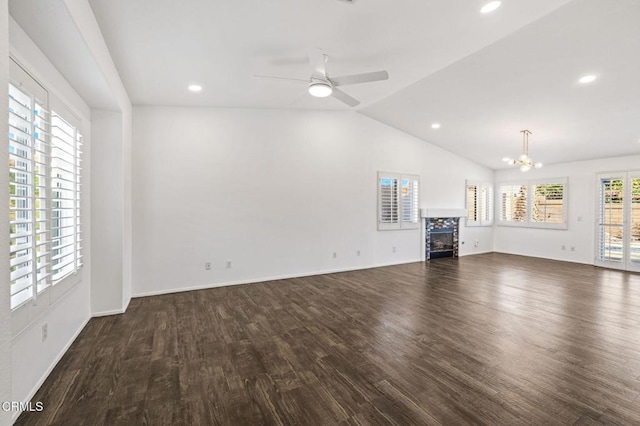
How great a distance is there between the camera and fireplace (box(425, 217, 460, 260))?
294 inches

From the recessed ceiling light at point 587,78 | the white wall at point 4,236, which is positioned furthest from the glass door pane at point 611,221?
the white wall at point 4,236

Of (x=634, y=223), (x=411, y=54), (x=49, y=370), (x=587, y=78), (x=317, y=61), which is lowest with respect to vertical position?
(x=49, y=370)

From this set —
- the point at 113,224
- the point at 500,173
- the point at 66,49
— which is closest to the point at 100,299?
the point at 113,224

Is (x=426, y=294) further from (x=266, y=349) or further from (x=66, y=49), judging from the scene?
(x=66, y=49)

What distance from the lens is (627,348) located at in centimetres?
277

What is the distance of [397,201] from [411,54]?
3.71m

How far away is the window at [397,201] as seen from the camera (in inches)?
260

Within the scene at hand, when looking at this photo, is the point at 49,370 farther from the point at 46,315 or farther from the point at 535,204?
the point at 535,204

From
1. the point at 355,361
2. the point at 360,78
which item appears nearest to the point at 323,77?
the point at 360,78

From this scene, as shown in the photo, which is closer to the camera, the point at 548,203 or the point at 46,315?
the point at 46,315

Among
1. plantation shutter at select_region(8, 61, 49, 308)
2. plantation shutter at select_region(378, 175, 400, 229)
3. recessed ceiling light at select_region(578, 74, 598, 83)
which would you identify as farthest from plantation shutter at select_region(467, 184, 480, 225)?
plantation shutter at select_region(8, 61, 49, 308)

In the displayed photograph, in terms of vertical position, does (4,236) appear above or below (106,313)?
above

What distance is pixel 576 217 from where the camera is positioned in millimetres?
7223

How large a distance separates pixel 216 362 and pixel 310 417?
1.10m
